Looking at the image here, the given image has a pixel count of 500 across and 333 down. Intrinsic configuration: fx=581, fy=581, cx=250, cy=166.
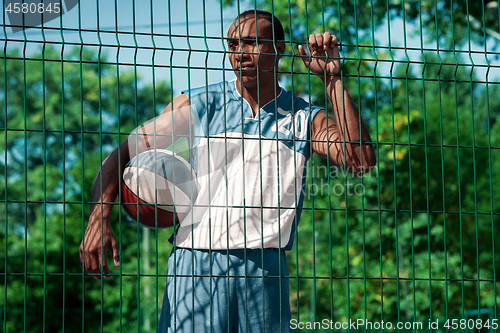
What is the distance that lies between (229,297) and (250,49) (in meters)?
1.22

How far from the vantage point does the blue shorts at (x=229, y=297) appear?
9.05 feet

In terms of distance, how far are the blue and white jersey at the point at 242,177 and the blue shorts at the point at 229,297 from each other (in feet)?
0.27

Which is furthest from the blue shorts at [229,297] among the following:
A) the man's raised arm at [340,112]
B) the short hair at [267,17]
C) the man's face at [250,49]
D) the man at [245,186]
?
the short hair at [267,17]

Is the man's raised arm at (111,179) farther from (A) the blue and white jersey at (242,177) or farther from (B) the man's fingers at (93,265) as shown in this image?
(A) the blue and white jersey at (242,177)

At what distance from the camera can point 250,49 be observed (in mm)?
2910

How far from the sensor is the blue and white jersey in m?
2.84

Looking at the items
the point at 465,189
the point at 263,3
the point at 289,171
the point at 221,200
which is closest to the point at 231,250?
the point at 221,200

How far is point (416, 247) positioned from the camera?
14.0m

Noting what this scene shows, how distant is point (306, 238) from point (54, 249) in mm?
8895

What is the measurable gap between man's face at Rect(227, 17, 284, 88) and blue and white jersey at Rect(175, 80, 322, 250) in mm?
167

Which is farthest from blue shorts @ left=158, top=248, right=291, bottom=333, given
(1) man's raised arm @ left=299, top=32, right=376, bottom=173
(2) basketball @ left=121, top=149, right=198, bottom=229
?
(1) man's raised arm @ left=299, top=32, right=376, bottom=173

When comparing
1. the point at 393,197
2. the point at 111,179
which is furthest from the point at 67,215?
the point at 111,179

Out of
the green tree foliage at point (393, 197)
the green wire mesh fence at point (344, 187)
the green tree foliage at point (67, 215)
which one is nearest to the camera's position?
the green wire mesh fence at point (344, 187)

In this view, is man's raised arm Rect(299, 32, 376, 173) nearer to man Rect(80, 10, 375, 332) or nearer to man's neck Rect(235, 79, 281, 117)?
man Rect(80, 10, 375, 332)
